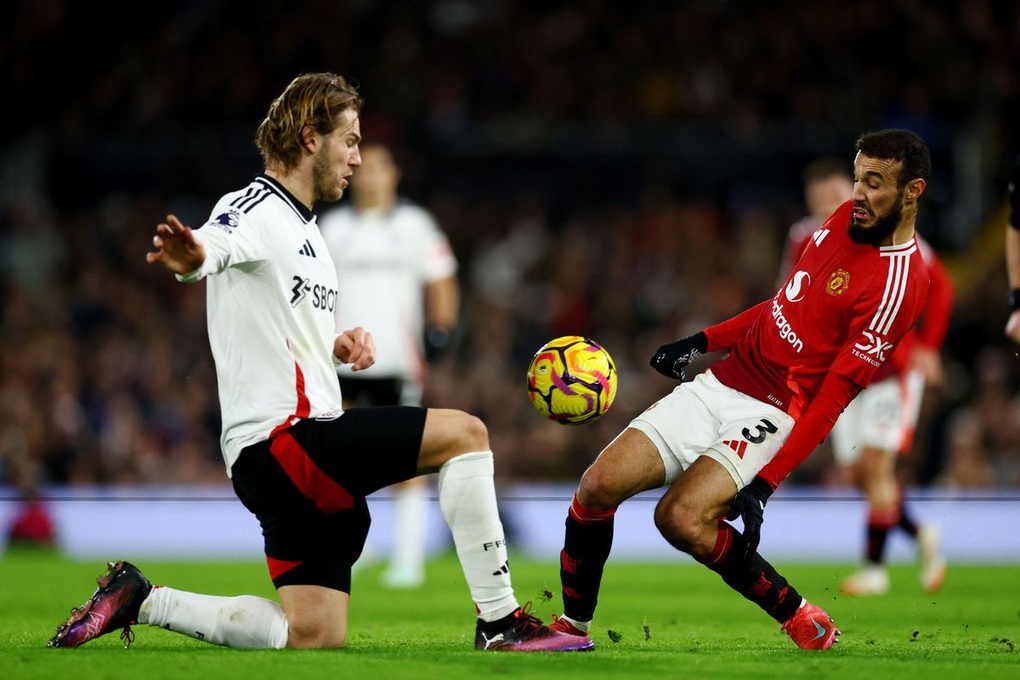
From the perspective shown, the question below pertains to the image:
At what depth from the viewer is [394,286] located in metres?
9.69

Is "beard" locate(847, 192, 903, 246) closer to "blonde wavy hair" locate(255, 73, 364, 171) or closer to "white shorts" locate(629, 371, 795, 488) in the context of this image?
"white shorts" locate(629, 371, 795, 488)

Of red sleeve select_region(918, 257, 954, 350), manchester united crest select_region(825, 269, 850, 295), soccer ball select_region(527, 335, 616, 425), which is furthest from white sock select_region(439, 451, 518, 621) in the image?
red sleeve select_region(918, 257, 954, 350)

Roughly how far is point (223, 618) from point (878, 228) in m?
2.94

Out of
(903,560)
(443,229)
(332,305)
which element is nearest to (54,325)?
(443,229)

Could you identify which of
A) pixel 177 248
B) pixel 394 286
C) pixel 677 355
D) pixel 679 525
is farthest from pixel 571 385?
pixel 394 286

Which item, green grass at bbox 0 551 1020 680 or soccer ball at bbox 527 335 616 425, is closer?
green grass at bbox 0 551 1020 680

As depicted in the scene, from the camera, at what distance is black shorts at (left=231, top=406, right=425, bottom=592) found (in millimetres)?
5102

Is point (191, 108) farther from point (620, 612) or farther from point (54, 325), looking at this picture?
point (620, 612)

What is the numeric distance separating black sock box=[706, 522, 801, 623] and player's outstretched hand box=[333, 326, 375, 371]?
153cm

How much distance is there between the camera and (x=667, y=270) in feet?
50.6

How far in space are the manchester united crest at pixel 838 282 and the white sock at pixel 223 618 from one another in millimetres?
2493

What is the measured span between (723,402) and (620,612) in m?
2.09

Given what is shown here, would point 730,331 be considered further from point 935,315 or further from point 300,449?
point 935,315

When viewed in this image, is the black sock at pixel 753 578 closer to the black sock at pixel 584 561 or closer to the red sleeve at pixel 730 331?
the black sock at pixel 584 561
